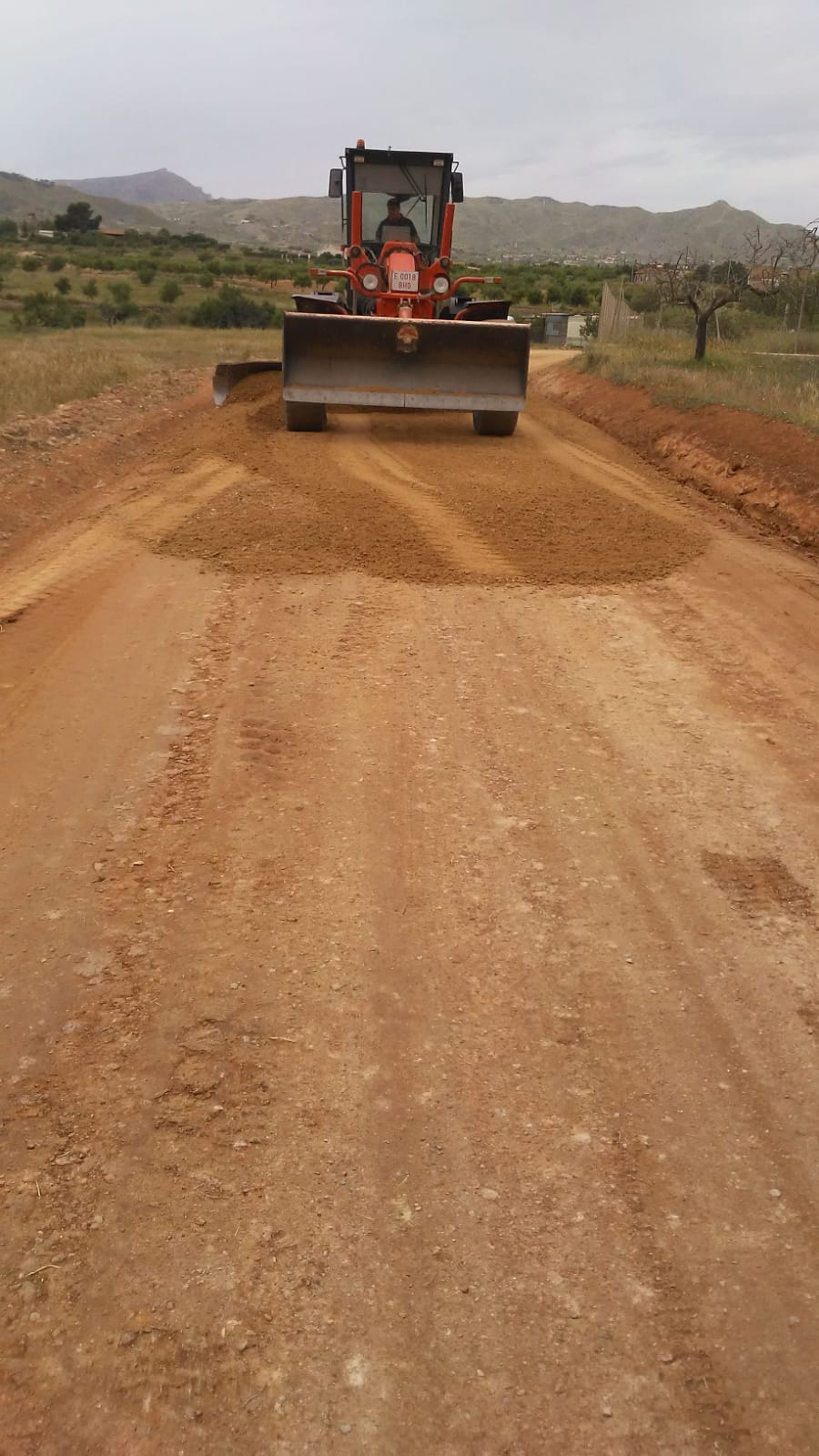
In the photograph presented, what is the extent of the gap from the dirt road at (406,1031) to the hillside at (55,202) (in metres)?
143

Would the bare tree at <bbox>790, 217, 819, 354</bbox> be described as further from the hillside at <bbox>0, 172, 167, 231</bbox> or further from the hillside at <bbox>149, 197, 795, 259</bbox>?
the hillside at <bbox>149, 197, 795, 259</bbox>

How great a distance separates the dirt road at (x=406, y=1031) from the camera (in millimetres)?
2162

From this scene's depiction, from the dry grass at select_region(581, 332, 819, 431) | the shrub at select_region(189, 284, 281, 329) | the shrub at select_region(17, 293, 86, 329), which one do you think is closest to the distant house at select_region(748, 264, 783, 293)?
the dry grass at select_region(581, 332, 819, 431)

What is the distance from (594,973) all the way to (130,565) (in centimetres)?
486

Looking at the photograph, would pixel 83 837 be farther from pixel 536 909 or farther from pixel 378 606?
pixel 378 606

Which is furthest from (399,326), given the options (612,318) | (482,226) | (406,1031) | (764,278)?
(482,226)

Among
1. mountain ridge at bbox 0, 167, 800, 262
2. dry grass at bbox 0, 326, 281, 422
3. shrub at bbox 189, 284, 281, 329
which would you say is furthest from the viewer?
mountain ridge at bbox 0, 167, 800, 262

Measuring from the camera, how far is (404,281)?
A: 12.2m

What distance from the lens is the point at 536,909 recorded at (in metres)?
3.60

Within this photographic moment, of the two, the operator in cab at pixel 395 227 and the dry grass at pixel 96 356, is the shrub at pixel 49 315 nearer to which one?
the dry grass at pixel 96 356

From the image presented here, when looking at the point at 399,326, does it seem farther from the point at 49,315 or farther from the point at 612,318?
the point at 49,315

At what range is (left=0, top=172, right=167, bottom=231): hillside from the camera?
135m

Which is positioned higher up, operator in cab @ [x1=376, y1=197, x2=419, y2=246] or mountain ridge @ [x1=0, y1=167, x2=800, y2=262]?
mountain ridge @ [x1=0, y1=167, x2=800, y2=262]

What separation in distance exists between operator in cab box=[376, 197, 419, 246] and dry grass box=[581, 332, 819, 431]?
375 cm
